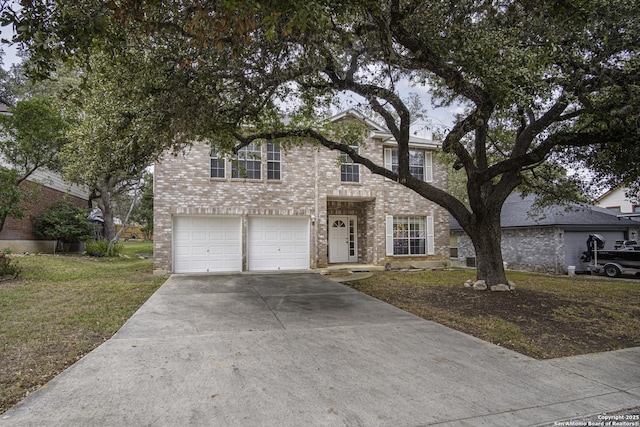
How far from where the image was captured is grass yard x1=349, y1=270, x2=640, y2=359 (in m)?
5.64

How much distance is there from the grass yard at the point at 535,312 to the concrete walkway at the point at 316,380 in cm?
45

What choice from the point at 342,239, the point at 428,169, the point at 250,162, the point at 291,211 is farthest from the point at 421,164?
the point at 250,162

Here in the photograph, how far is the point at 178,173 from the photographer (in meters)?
13.1

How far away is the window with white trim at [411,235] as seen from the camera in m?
16.0

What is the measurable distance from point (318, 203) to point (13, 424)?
12046 millimetres

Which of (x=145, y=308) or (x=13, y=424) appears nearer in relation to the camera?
(x=13, y=424)

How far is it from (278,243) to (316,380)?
10.5m

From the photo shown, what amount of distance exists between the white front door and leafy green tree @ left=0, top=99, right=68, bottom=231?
429 inches

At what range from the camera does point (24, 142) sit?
→ 12734 millimetres

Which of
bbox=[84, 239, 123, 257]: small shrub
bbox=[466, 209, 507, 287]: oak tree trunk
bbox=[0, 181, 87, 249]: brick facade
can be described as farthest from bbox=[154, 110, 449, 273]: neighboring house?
bbox=[84, 239, 123, 257]: small shrub

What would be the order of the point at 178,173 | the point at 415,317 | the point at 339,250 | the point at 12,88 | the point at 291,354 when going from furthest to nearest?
the point at 12,88 < the point at 339,250 < the point at 178,173 < the point at 415,317 < the point at 291,354

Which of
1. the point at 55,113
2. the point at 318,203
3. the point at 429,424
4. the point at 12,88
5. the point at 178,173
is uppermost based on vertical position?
the point at 12,88

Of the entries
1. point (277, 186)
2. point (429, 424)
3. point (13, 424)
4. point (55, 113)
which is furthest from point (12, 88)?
point (429, 424)

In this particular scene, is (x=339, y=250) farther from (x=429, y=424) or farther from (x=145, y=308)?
(x=429, y=424)
